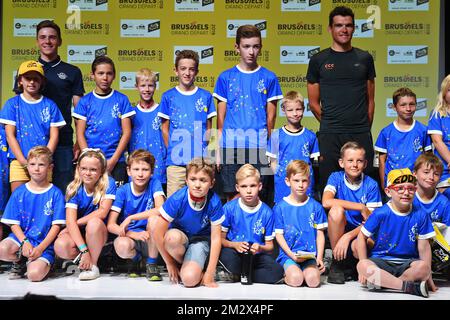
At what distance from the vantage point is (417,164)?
477 cm

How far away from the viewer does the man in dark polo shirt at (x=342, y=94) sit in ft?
16.9

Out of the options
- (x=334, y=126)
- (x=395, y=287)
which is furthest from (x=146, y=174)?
(x=395, y=287)

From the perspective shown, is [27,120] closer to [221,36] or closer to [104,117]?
[104,117]

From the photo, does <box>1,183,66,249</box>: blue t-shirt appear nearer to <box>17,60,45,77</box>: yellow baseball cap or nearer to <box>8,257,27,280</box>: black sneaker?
<box>8,257,27,280</box>: black sneaker

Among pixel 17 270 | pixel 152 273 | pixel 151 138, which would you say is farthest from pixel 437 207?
pixel 17 270

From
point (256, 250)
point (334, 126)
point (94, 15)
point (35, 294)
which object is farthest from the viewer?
point (94, 15)

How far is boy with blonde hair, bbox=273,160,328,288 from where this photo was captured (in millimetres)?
4719

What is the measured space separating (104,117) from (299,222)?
166 cm

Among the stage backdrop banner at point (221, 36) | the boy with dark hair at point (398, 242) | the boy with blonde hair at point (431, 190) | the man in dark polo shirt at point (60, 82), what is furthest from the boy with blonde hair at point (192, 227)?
the stage backdrop banner at point (221, 36)

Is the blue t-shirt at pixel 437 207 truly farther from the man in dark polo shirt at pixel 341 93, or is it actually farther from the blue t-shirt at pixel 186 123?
the blue t-shirt at pixel 186 123

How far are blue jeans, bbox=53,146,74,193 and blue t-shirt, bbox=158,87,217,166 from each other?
77cm

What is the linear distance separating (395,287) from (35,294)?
2259 mm

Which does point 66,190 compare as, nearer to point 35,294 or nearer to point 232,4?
point 35,294

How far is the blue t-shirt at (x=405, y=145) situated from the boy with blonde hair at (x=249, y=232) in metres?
1.03
